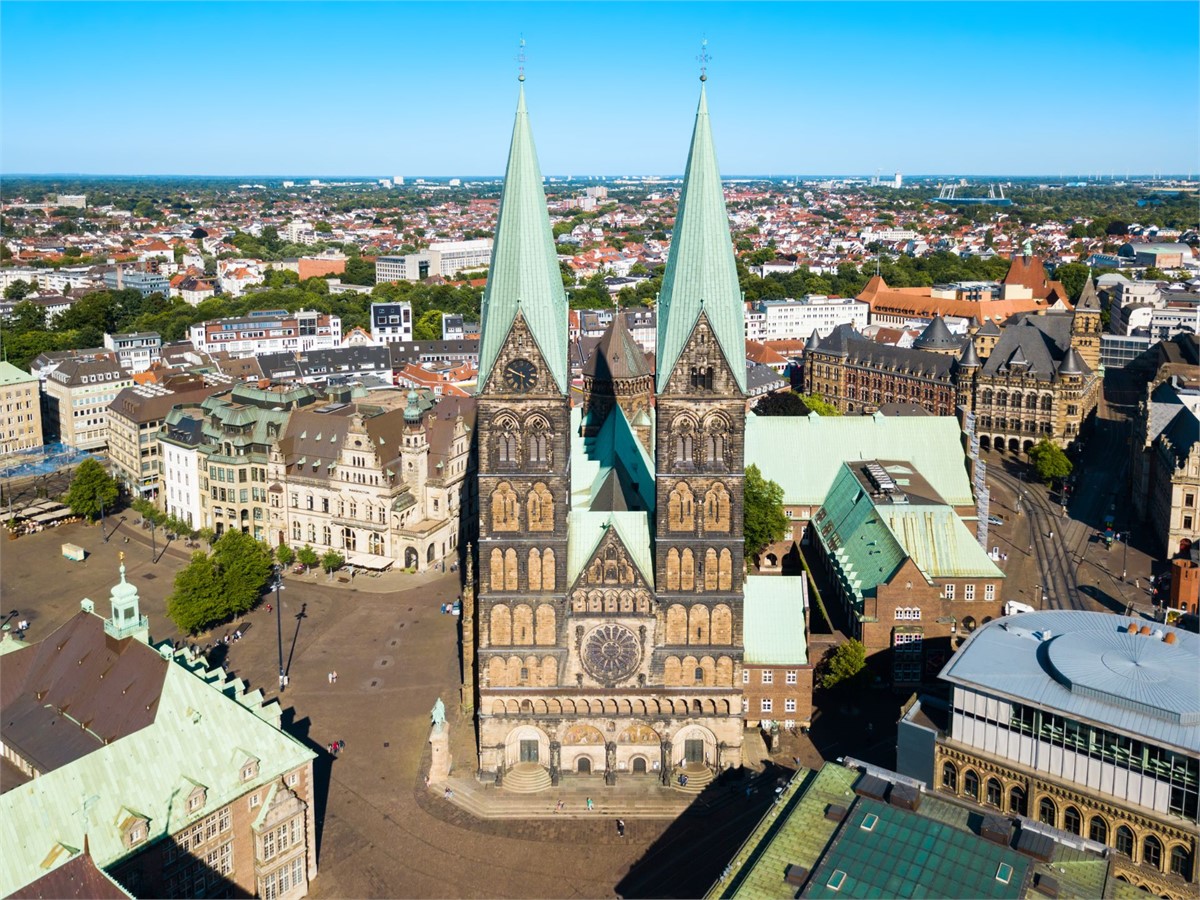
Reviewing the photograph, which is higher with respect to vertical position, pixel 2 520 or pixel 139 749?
pixel 139 749

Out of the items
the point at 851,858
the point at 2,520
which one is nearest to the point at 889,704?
the point at 851,858

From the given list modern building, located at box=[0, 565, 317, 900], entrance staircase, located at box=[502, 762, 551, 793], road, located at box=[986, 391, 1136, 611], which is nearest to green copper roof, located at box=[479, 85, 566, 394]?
modern building, located at box=[0, 565, 317, 900]

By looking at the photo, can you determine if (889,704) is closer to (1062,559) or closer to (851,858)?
(851,858)

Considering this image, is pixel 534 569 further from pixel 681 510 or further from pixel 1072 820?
pixel 1072 820

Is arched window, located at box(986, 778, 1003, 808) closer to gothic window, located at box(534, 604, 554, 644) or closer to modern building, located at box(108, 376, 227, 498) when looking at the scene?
gothic window, located at box(534, 604, 554, 644)

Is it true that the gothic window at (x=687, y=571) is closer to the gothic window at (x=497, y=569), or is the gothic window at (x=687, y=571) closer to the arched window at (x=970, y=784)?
the gothic window at (x=497, y=569)

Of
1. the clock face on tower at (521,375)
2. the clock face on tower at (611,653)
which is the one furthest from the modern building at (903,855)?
the clock face on tower at (521,375)

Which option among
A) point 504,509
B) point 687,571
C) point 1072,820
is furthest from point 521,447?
point 1072,820
